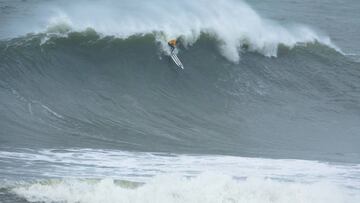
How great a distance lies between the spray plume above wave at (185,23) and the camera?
73.5ft

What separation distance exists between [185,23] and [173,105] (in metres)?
4.71

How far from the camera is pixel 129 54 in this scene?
21625mm

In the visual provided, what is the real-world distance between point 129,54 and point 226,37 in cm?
343

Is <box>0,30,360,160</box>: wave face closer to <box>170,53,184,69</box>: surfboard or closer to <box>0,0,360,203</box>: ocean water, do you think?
<box>0,0,360,203</box>: ocean water

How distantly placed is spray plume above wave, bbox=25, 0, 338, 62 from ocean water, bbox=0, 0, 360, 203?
0.05m

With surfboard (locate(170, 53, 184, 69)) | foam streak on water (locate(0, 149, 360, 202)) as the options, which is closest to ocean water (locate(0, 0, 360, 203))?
foam streak on water (locate(0, 149, 360, 202))

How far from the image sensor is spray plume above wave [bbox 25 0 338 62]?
22.4 m

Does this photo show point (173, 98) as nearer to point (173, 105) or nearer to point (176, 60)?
point (173, 105)

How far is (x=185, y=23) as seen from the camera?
2327 centimetres

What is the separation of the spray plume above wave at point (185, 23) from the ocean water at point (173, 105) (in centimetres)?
5

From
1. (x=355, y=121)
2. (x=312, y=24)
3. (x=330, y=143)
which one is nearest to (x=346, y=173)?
(x=330, y=143)

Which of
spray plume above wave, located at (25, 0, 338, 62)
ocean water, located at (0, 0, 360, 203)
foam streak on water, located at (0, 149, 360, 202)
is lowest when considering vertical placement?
foam streak on water, located at (0, 149, 360, 202)

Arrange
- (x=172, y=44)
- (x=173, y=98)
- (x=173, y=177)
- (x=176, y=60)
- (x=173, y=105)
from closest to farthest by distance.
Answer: (x=173, y=177)
(x=173, y=105)
(x=173, y=98)
(x=172, y=44)
(x=176, y=60)

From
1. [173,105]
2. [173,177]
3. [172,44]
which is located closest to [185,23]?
[172,44]
